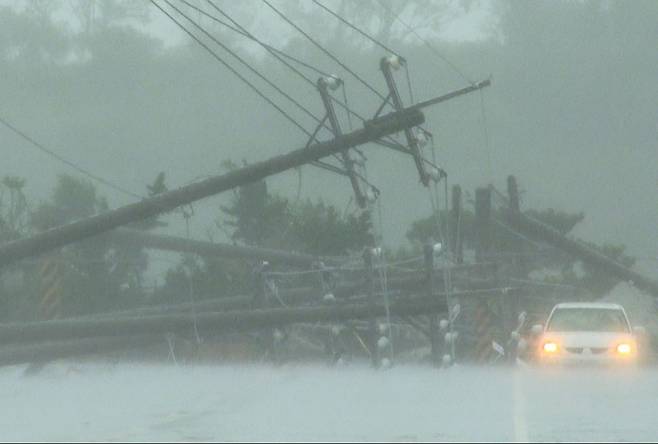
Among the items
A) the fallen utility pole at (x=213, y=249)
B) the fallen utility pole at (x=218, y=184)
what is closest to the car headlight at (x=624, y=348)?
the fallen utility pole at (x=218, y=184)

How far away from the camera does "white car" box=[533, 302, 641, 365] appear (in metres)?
30.8

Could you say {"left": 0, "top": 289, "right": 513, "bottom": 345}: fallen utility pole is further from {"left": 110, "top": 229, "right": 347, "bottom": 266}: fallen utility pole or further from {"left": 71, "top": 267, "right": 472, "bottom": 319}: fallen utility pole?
{"left": 110, "top": 229, "right": 347, "bottom": 266}: fallen utility pole

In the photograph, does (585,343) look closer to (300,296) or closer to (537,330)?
(537,330)

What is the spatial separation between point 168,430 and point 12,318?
29098 millimetres

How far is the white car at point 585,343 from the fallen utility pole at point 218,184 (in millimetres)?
5301

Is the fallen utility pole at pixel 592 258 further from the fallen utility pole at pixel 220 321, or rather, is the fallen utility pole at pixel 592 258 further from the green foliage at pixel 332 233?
the fallen utility pole at pixel 220 321

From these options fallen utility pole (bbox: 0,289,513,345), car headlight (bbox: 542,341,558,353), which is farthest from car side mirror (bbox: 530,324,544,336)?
fallen utility pole (bbox: 0,289,513,345)

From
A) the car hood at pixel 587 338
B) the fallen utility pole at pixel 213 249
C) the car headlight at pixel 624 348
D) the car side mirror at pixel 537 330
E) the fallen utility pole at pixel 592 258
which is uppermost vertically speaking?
the fallen utility pole at pixel 592 258

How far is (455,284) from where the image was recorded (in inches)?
1374

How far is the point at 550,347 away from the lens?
1214 inches

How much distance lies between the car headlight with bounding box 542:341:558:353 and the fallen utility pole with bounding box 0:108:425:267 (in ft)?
17.2

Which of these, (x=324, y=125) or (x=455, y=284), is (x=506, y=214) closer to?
(x=455, y=284)

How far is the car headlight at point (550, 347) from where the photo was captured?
3081 centimetres

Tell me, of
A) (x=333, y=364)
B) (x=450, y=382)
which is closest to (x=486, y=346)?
(x=333, y=364)
